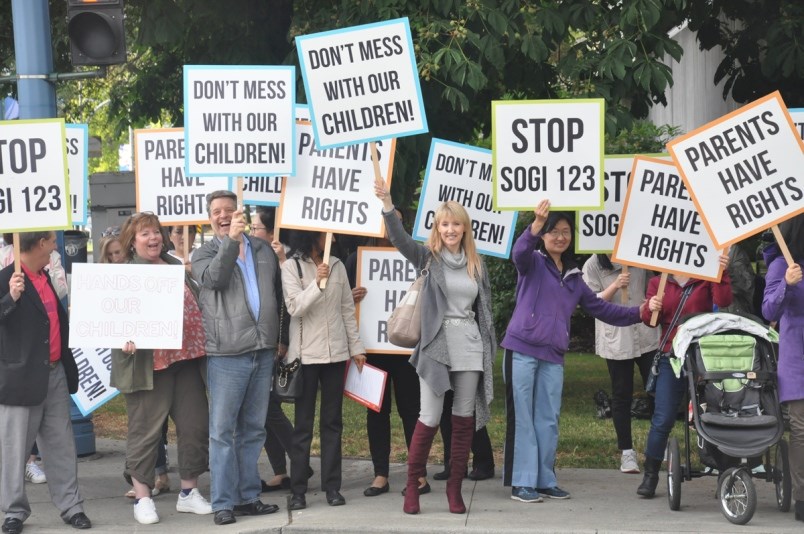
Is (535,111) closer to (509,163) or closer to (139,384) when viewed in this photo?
(509,163)

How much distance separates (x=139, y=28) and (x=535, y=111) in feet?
15.1

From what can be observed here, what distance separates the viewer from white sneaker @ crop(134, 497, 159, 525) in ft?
25.2

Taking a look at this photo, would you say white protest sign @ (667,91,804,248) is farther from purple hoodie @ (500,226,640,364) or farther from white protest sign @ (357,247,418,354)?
white protest sign @ (357,247,418,354)

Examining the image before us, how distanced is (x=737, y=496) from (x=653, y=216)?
1.99m

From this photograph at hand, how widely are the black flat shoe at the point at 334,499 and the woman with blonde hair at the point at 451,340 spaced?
493mm

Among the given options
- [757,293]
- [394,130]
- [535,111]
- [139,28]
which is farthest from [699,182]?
[139,28]

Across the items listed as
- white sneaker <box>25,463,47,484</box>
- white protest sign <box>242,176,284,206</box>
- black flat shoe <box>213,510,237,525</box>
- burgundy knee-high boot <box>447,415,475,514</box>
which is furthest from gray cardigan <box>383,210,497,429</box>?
white sneaker <box>25,463,47,484</box>

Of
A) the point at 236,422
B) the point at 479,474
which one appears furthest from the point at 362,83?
the point at 479,474

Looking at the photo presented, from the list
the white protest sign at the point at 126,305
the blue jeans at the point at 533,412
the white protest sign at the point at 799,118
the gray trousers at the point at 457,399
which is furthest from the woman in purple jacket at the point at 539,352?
the white protest sign at the point at 126,305

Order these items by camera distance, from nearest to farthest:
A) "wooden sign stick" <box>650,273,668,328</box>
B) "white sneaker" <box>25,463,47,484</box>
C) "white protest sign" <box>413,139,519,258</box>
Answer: "wooden sign stick" <box>650,273,668,328</box>, "white protest sign" <box>413,139,519,258</box>, "white sneaker" <box>25,463,47,484</box>

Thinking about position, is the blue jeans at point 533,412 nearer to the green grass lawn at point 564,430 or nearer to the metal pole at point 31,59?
the green grass lawn at point 564,430

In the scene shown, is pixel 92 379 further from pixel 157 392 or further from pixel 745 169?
pixel 745 169

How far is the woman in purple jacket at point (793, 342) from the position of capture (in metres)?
7.36

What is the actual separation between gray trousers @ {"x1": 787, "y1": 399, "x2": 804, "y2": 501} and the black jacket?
4439 millimetres
